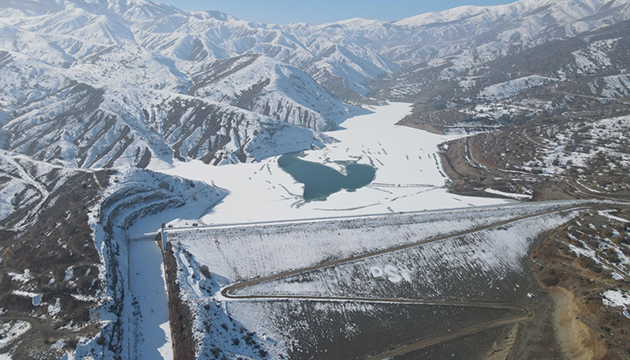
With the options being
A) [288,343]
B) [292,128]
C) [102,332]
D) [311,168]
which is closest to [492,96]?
[292,128]

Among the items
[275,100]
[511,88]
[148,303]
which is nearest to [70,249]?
[148,303]

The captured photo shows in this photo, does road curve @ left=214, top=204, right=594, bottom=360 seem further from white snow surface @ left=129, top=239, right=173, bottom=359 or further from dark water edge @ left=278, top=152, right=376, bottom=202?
dark water edge @ left=278, top=152, right=376, bottom=202

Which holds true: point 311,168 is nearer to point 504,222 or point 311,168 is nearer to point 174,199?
point 174,199

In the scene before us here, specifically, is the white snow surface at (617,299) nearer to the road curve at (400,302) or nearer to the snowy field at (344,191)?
the road curve at (400,302)

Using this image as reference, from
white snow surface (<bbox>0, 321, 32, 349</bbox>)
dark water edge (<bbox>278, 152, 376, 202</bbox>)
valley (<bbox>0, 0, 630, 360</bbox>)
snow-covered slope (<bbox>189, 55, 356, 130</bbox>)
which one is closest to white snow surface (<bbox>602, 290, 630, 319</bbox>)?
valley (<bbox>0, 0, 630, 360</bbox>)

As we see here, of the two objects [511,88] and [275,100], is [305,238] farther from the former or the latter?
[511,88]

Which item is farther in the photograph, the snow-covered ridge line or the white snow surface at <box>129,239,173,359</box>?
the snow-covered ridge line
